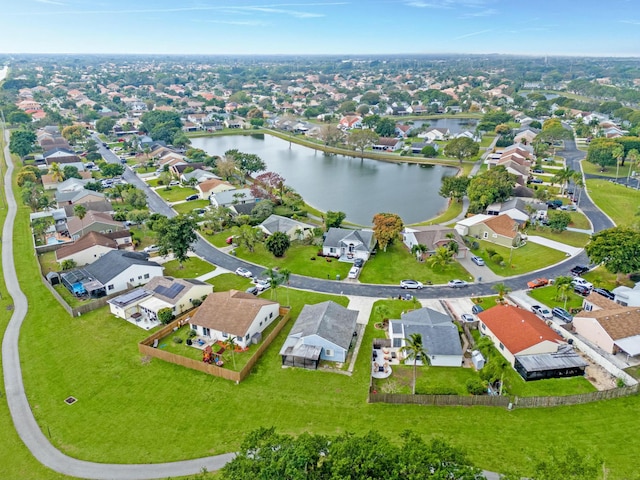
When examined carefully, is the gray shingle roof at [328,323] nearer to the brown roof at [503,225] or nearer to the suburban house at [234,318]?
the suburban house at [234,318]

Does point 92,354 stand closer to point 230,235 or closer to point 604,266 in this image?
point 230,235

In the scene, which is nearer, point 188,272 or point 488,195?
point 188,272

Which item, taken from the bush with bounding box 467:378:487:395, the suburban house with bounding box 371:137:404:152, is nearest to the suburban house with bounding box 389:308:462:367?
the bush with bounding box 467:378:487:395

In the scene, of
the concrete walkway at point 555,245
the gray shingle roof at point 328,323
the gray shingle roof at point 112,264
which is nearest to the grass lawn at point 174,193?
the gray shingle roof at point 112,264

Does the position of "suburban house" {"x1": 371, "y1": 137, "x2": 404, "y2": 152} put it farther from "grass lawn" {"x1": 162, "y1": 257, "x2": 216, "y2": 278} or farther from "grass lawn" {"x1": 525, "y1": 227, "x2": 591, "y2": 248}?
"grass lawn" {"x1": 162, "y1": 257, "x2": 216, "y2": 278}

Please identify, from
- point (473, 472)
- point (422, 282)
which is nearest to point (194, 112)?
point (422, 282)

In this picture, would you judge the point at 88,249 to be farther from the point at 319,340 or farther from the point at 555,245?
the point at 555,245

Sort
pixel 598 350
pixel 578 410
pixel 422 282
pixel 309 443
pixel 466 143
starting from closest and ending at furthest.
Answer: pixel 309 443, pixel 578 410, pixel 598 350, pixel 422 282, pixel 466 143

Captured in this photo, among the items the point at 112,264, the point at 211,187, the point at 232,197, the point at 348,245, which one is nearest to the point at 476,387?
the point at 348,245
